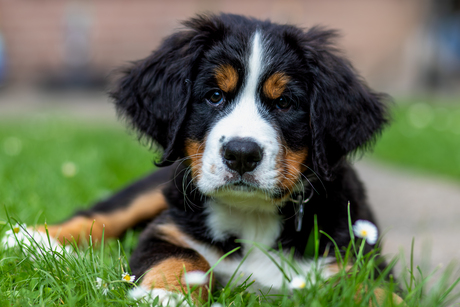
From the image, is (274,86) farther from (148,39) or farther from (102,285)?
(148,39)

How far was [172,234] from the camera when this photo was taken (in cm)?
270

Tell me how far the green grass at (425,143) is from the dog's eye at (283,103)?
2.38 m

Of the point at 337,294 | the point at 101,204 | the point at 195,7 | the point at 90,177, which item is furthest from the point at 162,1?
the point at 337,294

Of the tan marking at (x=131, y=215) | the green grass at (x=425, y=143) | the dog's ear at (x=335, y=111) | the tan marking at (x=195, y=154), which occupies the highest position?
the dog's ear at (x=335, y=111)

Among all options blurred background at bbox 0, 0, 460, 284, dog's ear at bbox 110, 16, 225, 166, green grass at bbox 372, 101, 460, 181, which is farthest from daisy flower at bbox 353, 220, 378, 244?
blurred background at bbox 0, 0, 460, 284

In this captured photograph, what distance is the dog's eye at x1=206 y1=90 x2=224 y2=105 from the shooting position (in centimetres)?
255

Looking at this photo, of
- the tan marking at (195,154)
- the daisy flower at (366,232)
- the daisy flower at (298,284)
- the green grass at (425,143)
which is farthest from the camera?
the green grass at (425,143)

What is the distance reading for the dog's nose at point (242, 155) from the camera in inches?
88.0

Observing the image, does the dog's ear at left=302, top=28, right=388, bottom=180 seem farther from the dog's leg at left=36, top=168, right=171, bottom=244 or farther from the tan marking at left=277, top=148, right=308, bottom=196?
the dog's leg at left=36, top=168, right=171, bottom=244

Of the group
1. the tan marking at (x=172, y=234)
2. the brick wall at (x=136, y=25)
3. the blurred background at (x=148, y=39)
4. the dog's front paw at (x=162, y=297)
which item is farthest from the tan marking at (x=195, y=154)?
the brick wall at (x=136, y=25)

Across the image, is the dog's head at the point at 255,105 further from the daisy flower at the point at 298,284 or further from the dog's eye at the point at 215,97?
the daisy flower at the point at 298,284

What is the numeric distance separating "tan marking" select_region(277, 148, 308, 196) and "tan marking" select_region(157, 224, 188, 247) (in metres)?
0.66

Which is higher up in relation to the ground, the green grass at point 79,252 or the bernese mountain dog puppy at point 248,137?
the bernese mountain dog puppy at point 248,137

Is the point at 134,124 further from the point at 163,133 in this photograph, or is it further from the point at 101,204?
the point at 101,204
